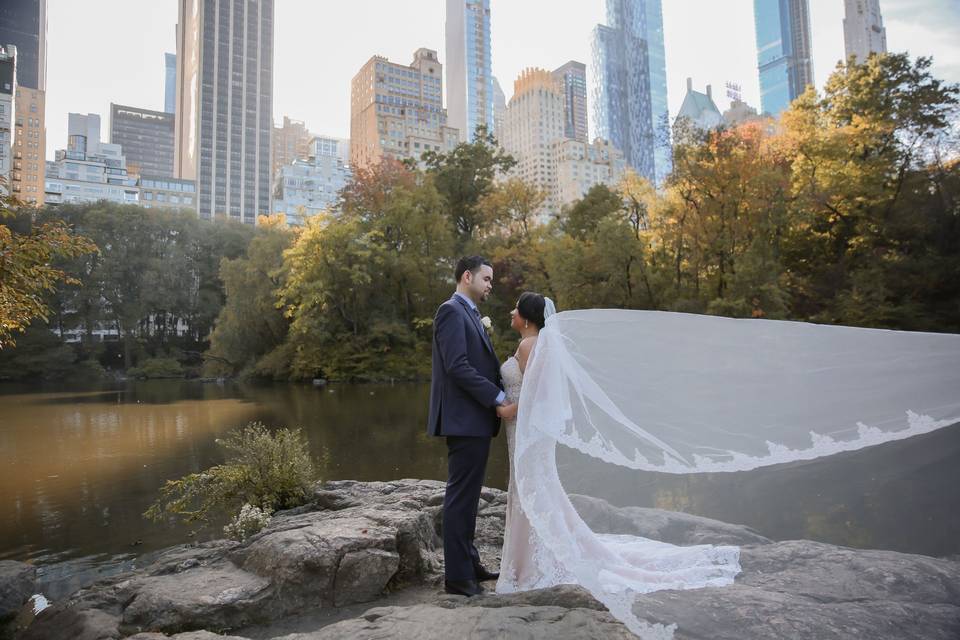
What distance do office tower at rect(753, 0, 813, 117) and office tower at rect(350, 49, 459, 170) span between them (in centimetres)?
5930

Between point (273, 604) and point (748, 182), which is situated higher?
point (748, 182)

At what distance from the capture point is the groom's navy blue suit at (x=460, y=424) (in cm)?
320

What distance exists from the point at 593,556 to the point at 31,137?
363ft

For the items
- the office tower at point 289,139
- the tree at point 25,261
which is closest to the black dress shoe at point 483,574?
the tree at point 25,261

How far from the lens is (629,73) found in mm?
147000

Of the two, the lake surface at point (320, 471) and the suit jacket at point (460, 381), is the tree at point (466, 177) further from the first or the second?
the suit jacket at point (460, 381)

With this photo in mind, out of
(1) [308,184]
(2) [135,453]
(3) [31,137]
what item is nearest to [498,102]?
(1) [308,184]

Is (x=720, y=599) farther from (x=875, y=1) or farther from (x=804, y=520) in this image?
(x=875, y=1)

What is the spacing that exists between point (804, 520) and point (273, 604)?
302 cm

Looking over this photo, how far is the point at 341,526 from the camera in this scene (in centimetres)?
395

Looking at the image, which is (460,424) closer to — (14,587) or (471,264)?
(471,264)

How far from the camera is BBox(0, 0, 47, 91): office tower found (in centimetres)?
5774

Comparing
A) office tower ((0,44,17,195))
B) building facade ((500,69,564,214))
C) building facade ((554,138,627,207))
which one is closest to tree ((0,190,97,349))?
office tower ((0,44,17,195))

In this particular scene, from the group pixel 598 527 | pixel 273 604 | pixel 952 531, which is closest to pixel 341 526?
pixel 273 604
